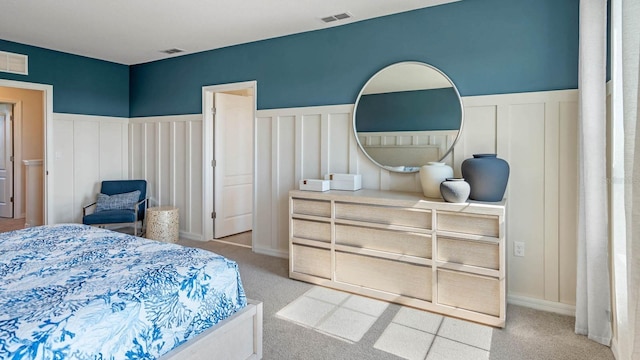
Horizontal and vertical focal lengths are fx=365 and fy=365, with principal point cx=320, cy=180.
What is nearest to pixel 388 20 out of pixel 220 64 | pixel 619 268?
pixel 220 64

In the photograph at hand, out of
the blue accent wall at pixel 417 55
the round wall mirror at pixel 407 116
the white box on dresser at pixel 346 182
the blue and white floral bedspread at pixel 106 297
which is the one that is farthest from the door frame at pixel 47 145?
the round wall mirror at pixel 407 116

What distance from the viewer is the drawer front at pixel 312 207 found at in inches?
126

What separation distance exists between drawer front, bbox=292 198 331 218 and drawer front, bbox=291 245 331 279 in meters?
0.32

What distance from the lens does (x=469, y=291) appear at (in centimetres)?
258

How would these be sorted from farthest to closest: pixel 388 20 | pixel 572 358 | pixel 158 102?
pixel 158 102 < pixel 388 20 < pixel 572 358

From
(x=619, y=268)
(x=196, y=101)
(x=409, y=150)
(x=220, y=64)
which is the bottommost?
(x=619, y=268)

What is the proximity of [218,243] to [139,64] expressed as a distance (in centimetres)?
295

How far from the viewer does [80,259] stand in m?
1.87

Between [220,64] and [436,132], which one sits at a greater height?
[220,64]

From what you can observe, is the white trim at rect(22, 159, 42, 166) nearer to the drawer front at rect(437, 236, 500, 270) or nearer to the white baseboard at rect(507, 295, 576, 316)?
the drawer front at rect(437, 236, 500, 270)

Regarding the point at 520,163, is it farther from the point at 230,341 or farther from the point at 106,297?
the point at 106,297

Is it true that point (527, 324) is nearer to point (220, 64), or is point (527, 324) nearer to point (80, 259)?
point (80, 259)

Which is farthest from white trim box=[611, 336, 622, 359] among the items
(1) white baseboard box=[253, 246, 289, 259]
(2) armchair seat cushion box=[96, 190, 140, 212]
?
(2) armchair seat cushion box=[96, 190, 140, 212]

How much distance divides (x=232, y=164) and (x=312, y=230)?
2.21 m
